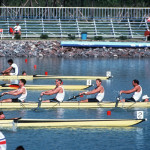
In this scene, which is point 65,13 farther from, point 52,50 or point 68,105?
point 68,105

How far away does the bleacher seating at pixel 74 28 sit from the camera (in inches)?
2854

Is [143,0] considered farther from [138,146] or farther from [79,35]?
[138,146]

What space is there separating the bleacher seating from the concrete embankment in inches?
125

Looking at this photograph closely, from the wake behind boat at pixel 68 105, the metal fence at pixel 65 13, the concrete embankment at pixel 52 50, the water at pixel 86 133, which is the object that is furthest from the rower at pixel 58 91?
the metal fence at pixel 65 13

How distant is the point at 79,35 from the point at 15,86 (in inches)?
1229

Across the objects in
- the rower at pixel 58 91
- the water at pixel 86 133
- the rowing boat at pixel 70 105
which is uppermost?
the rower at pixel 58 91

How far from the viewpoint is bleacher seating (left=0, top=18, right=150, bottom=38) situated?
238 feet

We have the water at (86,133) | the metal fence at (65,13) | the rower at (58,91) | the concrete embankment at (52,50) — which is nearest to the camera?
the water at (86,133)

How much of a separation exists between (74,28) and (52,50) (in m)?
7.41

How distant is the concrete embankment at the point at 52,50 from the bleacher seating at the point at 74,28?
3171mm

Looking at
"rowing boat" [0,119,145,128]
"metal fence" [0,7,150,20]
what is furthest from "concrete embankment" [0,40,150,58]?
"rowing boat" [0,119,145,128]

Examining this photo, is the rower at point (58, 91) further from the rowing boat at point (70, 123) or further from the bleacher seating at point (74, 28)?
the bleacher seating at point (74, 28)

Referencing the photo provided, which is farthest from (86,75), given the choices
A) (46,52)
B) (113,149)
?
(113,149)

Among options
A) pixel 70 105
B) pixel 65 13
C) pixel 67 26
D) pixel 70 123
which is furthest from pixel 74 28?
pixel 70 123
